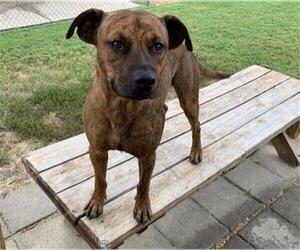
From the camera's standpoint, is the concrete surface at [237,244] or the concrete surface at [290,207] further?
the concrete surface at [290,207]

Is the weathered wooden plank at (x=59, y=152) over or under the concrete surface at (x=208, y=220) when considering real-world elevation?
over

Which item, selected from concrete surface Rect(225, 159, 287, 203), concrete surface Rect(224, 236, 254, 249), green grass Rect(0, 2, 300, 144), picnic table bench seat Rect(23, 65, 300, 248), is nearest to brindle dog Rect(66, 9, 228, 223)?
picnic table bench seat Rect(23, 65, 300, 248)

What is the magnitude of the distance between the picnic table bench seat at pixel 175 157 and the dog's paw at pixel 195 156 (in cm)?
5

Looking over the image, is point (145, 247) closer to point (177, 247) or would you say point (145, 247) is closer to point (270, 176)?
point (177, 247)

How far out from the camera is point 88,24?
7.34 feet

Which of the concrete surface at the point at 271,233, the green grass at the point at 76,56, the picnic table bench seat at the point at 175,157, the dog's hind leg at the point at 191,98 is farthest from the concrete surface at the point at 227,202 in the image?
the green grass at the point at 76,56

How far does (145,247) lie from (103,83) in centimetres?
152

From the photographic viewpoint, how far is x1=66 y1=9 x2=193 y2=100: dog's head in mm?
1884

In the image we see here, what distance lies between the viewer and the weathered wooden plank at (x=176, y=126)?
9.60 ft

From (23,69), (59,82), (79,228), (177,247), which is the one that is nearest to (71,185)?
(79,228)

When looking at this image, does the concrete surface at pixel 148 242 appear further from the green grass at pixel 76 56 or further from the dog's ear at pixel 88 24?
the dog's ear at pixel 88 24

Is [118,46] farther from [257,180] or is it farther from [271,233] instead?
[257,180]

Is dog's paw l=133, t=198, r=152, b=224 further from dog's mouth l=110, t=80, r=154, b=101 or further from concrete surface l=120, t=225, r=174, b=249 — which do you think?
dog's mouth l=110, t=80, r=154, b=101

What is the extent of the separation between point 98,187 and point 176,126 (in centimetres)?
127
